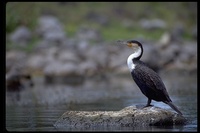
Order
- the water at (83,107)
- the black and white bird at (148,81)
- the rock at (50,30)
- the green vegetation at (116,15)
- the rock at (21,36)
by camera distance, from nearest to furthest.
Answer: the water at (83,107) < the black and white bird at (148,81) < the rock at (21,36) < the rock at (50,30) < the green vegetation at (116,15)

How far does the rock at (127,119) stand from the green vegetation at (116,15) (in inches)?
1735

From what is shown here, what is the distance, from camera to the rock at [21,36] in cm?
5756

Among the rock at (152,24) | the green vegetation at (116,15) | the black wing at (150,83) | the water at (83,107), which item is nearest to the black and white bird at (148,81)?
the black wing at (150,83)

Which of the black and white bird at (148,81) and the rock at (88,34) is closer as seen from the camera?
the black and white bird at (148,81)

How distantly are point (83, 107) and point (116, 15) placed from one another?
56.2m

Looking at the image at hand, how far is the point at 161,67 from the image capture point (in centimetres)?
4706

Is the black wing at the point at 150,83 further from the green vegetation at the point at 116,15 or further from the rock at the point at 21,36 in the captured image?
the green vegetation at the point at 116,15

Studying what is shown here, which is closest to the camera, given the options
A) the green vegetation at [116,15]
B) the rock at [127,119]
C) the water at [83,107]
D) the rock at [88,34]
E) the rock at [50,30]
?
the rock at [127,119]

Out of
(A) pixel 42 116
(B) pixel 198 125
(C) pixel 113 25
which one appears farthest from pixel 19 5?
(B) pixel 198 125

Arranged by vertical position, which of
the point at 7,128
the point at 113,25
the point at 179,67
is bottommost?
the point at 7,128

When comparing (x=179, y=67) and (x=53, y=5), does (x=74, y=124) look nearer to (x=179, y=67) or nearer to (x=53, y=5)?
(x=179, y=67)

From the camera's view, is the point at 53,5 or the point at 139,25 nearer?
the point at 139,25

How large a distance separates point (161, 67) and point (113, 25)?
24.8 m

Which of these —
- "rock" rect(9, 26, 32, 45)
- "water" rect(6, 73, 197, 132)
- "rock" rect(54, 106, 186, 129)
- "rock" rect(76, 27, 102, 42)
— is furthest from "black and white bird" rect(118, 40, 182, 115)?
"rock" rect(76, 27, 102, 42)
